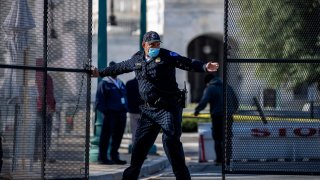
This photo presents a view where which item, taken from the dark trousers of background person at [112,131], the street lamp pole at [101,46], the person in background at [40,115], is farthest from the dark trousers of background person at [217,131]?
the person in background at [40,115]

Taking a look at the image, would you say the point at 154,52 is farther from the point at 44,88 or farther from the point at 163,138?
the point at 44,88

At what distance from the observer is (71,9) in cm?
1195

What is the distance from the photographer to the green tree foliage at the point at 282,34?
11.5 m

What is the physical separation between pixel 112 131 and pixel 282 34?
5707 millimetres

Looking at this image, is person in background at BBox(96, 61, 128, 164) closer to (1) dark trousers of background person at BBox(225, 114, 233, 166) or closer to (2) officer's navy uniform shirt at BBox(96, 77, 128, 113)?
(2) officer's navy uniform shirt at BBox(96, 77, 128, 113)

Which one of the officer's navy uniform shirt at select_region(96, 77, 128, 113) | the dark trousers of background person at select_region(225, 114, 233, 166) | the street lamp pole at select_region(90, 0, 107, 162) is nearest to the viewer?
the dark trousers of background person at select_region(225, 114, 233, 166)

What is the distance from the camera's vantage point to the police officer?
36.4 ft

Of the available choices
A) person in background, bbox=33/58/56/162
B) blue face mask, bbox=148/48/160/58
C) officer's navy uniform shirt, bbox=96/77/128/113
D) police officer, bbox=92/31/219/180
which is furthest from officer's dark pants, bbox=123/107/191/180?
officer's navy uniform shirt, bbox=96/77/128/113

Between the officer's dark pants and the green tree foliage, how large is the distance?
1.27m

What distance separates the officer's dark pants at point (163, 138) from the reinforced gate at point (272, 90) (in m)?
0.72

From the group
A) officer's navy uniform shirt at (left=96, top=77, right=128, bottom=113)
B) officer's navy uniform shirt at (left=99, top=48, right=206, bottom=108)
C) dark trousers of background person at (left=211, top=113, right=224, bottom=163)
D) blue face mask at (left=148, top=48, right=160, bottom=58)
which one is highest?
blue face mask at (left=148, top=48, right=160, bottom=58)

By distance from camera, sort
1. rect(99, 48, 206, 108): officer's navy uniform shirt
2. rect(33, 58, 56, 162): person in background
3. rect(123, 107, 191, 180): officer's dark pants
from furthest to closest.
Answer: rect(33, 58, 56, 162): person in background < rect(99, 48, 206, 108): officer's navy uniform shirt < rect(123, 107, 191, 180): officer's dark pants

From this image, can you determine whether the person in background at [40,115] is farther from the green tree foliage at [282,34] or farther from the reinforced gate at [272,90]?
the green tree foliage at [282,34]

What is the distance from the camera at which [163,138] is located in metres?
11.2
